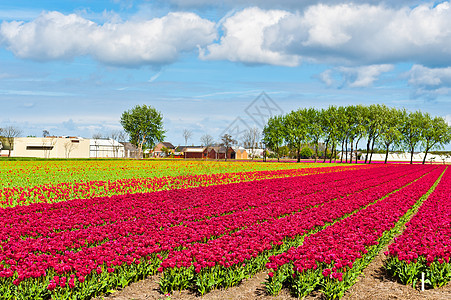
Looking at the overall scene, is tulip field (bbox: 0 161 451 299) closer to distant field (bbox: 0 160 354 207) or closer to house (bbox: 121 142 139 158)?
distant field (bbox: 0 160 354 207)

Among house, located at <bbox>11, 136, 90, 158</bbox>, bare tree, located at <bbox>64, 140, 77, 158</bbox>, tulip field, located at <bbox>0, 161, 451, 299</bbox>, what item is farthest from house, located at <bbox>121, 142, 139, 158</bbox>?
tulip field, located at <bbox>0, 161, 451, 299</bbox>

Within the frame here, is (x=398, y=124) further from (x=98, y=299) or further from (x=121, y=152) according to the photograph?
(x=98, y=299)

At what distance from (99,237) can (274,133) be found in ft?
278

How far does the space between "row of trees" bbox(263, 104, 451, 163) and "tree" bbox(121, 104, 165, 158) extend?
112 ft

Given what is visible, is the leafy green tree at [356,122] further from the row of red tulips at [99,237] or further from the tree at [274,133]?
→ the row of red tulips at [99,237]

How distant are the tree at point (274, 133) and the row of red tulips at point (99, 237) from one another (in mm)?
75292

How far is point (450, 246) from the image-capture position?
26.8ft

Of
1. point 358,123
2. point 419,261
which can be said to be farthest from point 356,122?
point 419,261

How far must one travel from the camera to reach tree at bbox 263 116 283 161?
9225cm

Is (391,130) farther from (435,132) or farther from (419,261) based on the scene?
(419,261)

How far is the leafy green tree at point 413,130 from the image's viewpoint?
95.4 metres

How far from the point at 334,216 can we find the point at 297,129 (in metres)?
80.0

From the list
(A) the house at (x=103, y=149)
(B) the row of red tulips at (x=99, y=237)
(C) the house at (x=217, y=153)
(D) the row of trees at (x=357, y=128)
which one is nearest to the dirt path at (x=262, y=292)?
(B) the row of red tulips at (x=99, y=237)

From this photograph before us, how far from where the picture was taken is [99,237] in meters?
9.22
